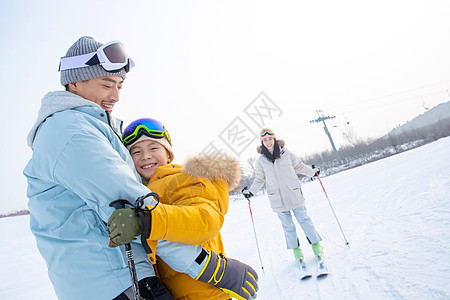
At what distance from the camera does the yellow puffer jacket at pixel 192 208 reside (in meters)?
1.13

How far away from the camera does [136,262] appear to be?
1.16m

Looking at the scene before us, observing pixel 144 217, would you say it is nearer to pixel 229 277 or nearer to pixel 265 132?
pixel 229 277

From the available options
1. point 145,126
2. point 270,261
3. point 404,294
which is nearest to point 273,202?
point 270,261

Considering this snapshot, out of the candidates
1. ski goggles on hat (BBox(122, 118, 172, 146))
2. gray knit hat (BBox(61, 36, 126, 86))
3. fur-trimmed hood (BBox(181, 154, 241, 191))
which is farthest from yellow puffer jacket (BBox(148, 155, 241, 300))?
gray knit hat (BBox(61, 36, 126, 86))

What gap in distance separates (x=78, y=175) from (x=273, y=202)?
13.1ft

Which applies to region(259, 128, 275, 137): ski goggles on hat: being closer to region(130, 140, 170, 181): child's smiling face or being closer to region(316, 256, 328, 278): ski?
region(316, 256, 328, 278): ski

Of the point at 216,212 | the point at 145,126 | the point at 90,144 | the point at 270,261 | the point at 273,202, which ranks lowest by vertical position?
the point at 270,261

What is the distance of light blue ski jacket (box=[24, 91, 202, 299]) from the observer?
1021mm

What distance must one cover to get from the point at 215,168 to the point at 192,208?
39 centimetres

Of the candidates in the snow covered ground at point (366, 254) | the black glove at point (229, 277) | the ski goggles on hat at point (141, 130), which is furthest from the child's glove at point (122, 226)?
the snow covered ground at point (366, 254)

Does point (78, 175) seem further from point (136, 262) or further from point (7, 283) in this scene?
point (7, 283)

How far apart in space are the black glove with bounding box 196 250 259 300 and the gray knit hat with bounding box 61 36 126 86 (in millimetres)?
1257

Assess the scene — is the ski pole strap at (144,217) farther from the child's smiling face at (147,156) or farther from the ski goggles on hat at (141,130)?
the ski goggles on hat at (141,130)

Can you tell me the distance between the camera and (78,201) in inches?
43.8
